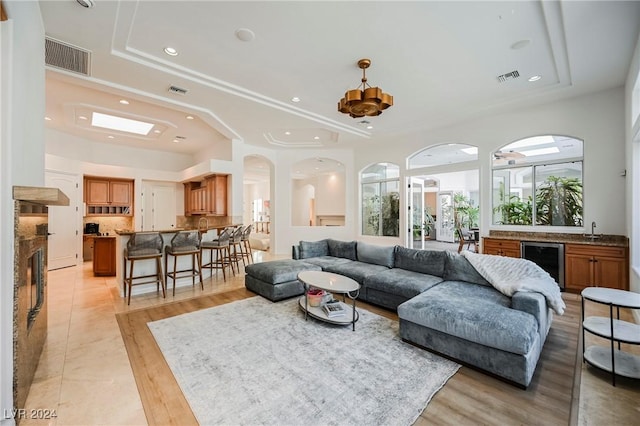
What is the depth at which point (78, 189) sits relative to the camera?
6.91 metres

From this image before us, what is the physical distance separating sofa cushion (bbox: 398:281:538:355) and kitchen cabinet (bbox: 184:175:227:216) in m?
5.70

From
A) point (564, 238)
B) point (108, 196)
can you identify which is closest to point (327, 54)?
point (564, 238)

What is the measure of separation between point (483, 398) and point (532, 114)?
17.6 ft

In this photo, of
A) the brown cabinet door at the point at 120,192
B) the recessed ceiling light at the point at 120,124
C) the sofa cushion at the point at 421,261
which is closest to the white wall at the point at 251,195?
the brown cabinet door at the point at 120,192

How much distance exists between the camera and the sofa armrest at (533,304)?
243 cm

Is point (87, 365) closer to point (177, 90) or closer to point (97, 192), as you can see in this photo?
point (177, 90)

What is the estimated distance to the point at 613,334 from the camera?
2.16 m

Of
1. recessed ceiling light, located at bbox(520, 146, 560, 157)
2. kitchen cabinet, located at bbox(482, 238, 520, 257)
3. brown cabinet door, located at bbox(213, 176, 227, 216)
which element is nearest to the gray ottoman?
brown cabinet door, located at bbox(213, 176, 227, 216)

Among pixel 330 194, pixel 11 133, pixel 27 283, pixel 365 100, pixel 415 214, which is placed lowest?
pixel 27 283

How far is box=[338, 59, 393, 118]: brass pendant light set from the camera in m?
3.30

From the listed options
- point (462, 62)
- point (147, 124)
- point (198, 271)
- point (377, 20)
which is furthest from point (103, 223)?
point (462, 62)

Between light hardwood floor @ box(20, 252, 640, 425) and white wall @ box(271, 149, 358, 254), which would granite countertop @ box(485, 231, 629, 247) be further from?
white wall @ box(271, 149, 358, 254)

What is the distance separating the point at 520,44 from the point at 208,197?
7195mm

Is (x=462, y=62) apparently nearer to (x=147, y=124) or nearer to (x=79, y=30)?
(x=79, y=30)
